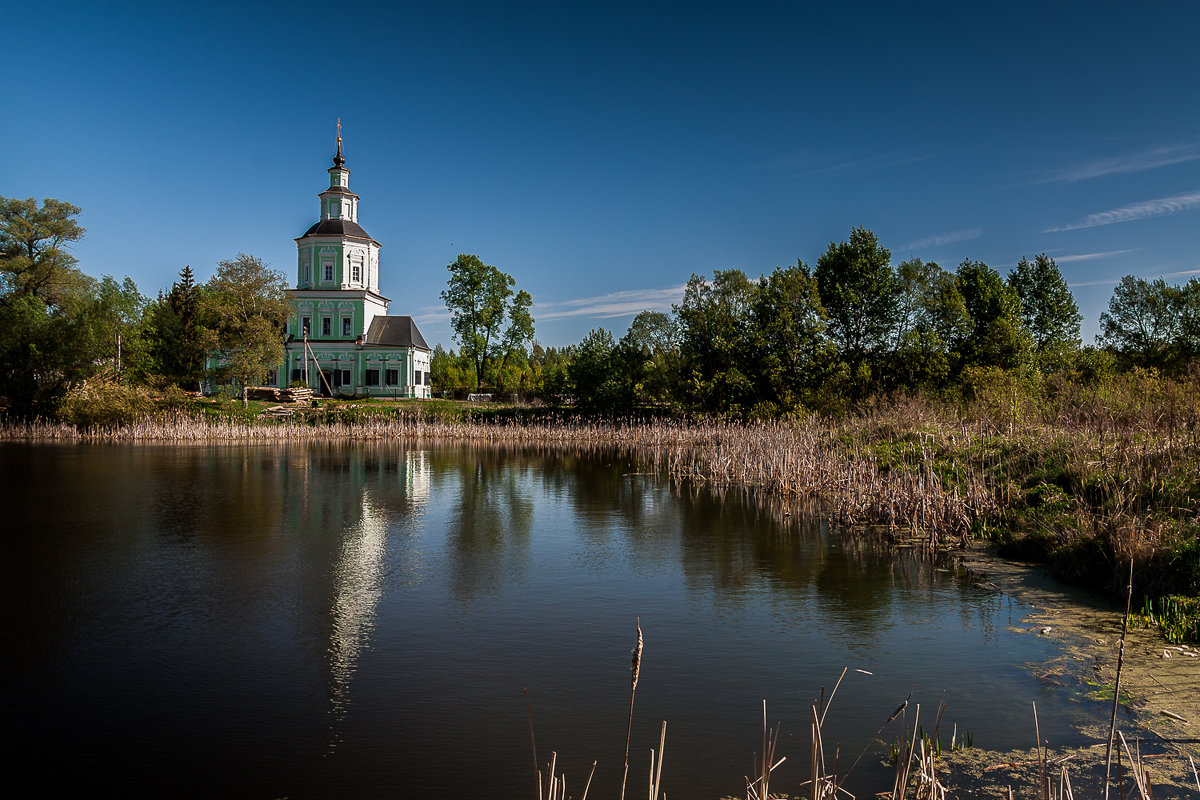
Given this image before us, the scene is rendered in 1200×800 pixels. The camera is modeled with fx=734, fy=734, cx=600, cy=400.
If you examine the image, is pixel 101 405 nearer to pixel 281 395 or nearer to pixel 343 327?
pixel 281 395

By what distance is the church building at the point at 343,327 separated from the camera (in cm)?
6112

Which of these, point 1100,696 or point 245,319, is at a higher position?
point 245,319

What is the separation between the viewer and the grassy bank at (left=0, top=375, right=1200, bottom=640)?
9438mm

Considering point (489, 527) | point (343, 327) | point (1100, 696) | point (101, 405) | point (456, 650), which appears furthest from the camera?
point (343, 327)

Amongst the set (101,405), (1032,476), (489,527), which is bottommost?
(489,527)

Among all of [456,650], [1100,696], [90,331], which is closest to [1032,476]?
[1100,696]

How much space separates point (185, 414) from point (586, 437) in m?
21.7

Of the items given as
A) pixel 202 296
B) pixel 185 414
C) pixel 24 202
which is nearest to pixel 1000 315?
pixel 185 414

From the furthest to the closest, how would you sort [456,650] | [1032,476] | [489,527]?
[489,527], [1032,476], [456,650]

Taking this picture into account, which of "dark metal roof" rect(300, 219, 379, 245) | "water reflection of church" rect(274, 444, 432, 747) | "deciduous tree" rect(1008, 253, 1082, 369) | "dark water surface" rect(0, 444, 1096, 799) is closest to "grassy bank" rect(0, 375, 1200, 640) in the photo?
"dark water surface" rect(0, 444, 1096, 799)

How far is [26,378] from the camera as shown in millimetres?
39500

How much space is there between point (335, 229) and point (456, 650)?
61945 millimetres

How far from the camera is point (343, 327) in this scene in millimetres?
62469

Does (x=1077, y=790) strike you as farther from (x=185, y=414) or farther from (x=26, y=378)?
(x=26, y=378)
